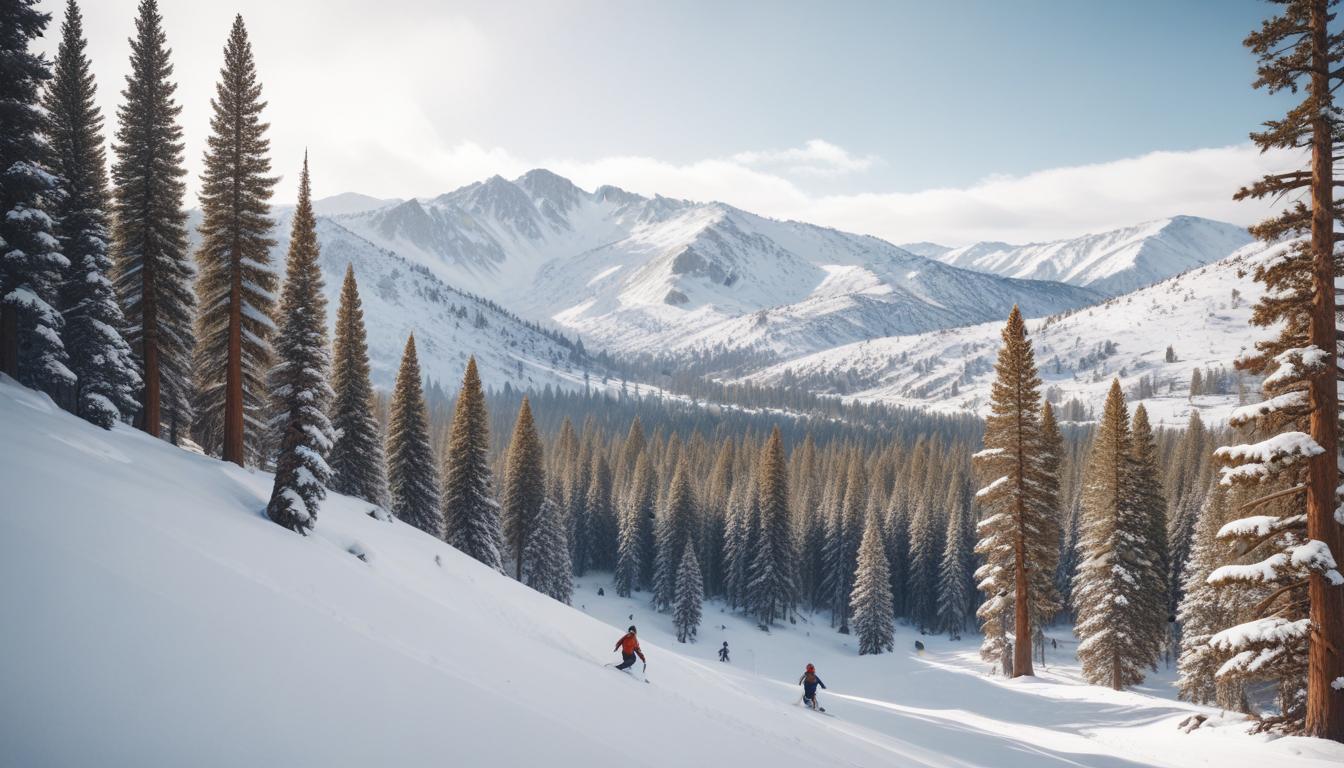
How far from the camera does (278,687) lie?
26.7ft

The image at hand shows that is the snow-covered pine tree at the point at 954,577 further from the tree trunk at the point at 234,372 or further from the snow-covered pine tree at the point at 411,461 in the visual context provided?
the tree trunk at the point at 234,372

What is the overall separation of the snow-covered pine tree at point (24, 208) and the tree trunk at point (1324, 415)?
30338 mm

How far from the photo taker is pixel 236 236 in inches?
893

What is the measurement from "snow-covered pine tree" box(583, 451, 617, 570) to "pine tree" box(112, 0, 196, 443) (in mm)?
58432

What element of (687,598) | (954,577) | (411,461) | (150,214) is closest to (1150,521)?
(954,577)

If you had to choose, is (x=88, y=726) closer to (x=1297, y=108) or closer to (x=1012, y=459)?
(x=1297, y=108)

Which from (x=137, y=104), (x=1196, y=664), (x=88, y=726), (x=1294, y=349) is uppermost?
(x=137, y=104)

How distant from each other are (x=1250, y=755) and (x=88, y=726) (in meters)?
19.8

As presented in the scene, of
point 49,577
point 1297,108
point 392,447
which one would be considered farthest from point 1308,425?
point 392,447

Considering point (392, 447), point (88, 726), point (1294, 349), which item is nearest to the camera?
point (88, 726)

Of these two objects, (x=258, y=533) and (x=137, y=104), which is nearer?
→ (x=258, y=533)

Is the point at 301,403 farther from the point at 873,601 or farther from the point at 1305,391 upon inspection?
the point at 873,601

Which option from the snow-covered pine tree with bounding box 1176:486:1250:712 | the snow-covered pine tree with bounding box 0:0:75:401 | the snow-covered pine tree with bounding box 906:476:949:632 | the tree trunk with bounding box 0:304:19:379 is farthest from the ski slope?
the snow-covered pine tree with bounding box 906:476:949:632

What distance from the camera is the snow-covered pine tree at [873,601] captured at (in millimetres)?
55719
